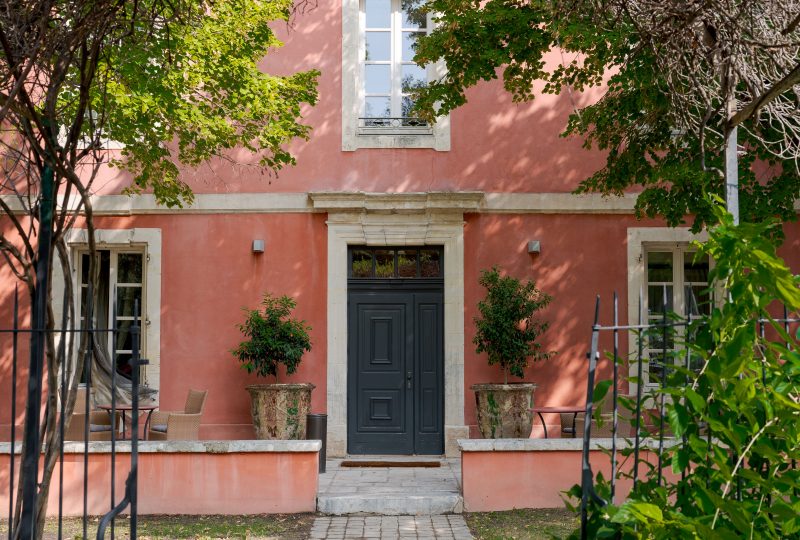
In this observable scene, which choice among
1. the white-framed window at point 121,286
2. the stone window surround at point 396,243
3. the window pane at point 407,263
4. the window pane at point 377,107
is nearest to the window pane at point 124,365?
the white-framed window at point 121,286

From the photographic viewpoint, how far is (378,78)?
11.6m

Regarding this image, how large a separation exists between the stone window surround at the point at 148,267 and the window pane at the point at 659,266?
6.10 metres

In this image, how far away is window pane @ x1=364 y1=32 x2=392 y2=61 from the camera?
1168cm

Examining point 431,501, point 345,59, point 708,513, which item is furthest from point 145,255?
point 708,513

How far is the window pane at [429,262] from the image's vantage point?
11.6 meters

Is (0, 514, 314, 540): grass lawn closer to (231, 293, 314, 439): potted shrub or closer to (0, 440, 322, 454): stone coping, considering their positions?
(0, 440, 322, 454): stone coping

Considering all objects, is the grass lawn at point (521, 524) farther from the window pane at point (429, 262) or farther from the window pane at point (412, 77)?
the window pane at point (412, 77)

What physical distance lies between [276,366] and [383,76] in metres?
3.89

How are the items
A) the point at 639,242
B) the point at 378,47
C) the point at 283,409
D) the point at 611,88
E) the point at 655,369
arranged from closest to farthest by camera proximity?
the point at 611,88
the point at 283,409
the point at 639,242
the point at 378,47
the point at 655,369

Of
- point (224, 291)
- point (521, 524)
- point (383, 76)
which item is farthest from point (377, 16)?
point (521, 524)

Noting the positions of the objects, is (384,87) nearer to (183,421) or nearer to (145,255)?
(145,255)

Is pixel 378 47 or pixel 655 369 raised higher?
pixel 378 47

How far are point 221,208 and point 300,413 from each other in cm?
278

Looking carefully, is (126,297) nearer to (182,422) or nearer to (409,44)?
(182,422)
